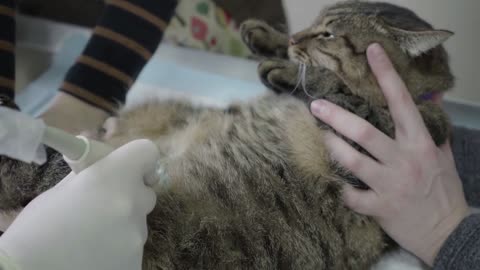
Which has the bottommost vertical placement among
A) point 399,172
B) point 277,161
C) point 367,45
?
point 277,161

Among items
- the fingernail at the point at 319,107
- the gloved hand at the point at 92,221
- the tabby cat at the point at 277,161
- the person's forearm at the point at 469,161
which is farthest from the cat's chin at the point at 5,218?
the person's forearm at the point at 469,161

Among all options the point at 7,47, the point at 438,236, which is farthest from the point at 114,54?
the point at 438,236

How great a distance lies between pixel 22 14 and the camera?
5.71 ft

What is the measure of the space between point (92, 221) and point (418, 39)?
2.30ft

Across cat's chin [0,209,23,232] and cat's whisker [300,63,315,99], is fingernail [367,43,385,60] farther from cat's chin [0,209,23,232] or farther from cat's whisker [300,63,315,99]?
cat's chin [0,209,23,232]

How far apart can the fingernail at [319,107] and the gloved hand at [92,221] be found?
0.39 meters

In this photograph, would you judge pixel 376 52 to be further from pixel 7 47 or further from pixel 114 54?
pixel 7 47

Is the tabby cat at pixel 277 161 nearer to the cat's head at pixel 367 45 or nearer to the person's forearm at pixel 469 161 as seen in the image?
the cat's head at pixel 367 45

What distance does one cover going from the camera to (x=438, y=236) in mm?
902

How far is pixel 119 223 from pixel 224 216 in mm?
245

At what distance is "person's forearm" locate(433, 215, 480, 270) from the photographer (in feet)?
2.79

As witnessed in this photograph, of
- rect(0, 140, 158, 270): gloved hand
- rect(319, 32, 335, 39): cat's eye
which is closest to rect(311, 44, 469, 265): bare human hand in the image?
rect(319, 32, 335, 39): cat's eye

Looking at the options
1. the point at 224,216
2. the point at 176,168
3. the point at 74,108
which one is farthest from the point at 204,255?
the point at 74,108

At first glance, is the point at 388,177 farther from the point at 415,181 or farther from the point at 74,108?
the point at 74,108
